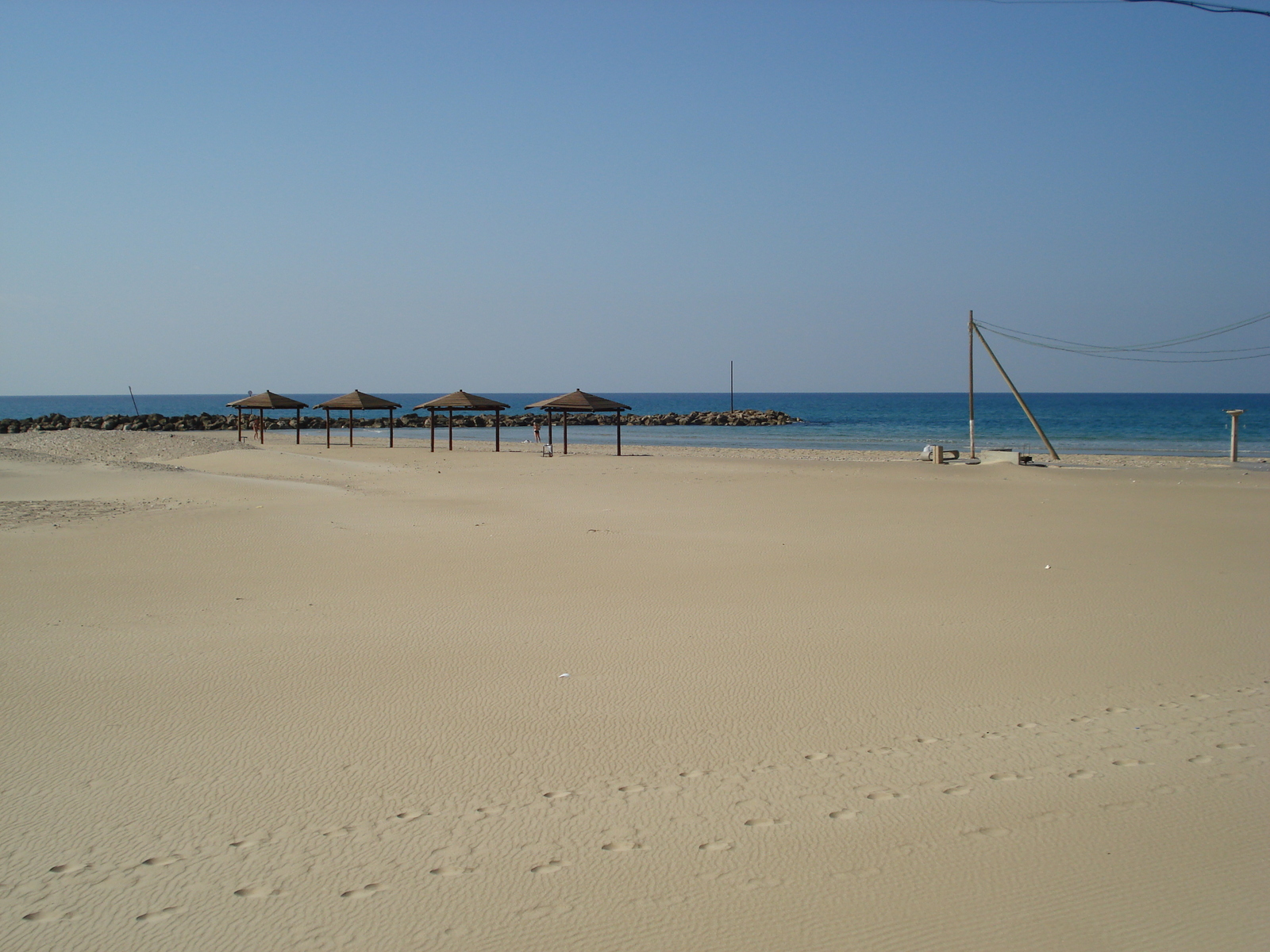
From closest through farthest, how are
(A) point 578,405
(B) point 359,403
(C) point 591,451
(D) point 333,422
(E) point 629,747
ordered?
(E) point 629,747 < (A) point 578,405 < (C) point 591,451 < (B) point 359,403 < (D) point 333,422

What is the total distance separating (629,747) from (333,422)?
5997 centimetres

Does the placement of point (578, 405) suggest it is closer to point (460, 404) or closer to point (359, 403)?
point (460, 404)

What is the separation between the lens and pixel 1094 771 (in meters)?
3.82

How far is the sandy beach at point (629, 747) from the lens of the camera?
2.79 metres

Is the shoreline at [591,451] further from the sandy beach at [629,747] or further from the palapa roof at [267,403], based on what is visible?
the sandy beach at [629,747]

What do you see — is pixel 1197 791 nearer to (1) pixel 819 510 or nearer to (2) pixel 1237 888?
(2) pixel 1237 888

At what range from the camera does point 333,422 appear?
60188 mm

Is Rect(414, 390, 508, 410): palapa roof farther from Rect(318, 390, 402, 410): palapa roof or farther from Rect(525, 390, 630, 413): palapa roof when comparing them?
Rect(318, 390, 402, 410): palapa roof

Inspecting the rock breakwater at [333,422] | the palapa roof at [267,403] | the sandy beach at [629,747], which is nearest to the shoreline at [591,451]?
the palapa roof at [267,403]

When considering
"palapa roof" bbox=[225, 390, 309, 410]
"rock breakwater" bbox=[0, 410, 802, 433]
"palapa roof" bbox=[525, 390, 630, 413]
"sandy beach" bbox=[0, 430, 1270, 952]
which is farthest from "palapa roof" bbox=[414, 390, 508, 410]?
"sandy beach" bbox=[0, 430, 1270, 952]

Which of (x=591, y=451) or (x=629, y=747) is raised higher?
(x=591, y=451)

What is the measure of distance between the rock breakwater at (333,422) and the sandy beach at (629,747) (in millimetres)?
37568

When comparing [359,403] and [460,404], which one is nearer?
[460,404]

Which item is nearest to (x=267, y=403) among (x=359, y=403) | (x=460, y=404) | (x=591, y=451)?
(x=359, y=403)
